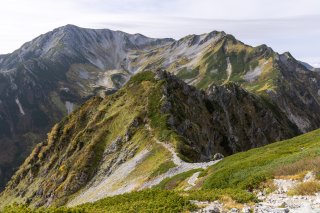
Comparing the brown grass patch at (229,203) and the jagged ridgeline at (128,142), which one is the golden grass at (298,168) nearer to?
the brown grass patch at (229,203)

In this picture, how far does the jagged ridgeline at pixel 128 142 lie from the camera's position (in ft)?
238

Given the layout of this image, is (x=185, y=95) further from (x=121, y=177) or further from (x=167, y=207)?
(x=167, y=207)

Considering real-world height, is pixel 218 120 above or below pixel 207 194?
above

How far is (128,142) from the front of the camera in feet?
283

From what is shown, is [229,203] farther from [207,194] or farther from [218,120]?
[218,120]

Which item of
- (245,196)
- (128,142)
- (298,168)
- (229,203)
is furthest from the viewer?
(128,142)

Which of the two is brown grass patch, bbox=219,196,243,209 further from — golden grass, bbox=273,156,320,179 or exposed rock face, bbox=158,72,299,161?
exposed rock face, bbox=158,72,299,161

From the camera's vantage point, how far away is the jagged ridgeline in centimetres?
7269

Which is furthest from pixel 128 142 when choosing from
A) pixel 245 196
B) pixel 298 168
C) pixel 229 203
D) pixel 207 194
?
pixel 229 203

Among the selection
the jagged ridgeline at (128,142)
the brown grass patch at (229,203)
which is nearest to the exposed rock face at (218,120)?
the jagged ridgeline at (128,142)

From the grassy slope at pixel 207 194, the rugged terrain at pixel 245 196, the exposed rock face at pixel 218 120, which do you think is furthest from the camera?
the exposed rock face at pixel 218 120

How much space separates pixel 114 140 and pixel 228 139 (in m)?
44.1

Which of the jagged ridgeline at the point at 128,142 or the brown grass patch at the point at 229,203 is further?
the jagged ridgeline at the point at 128,142

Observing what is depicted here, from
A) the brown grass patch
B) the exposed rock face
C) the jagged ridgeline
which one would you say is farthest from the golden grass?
the exposed rock face
